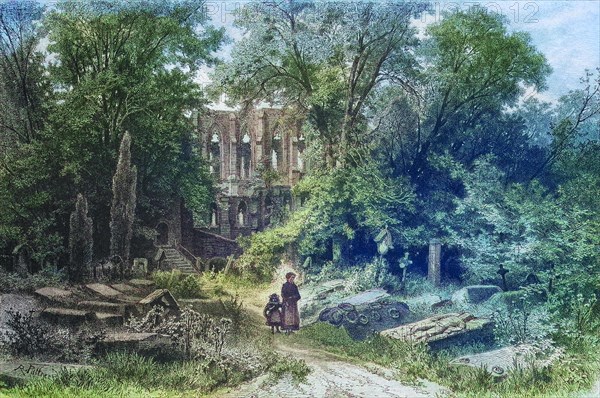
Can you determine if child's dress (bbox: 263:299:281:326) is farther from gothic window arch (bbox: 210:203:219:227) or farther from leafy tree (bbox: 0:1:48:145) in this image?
leafy tree (bbox: 0:1:48:145)

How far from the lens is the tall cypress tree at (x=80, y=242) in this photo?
585cm

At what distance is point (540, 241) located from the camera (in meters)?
5.84

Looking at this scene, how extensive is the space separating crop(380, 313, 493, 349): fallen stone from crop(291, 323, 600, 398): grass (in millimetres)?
79

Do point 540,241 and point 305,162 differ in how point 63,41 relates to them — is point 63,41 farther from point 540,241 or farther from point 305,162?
point 540,241

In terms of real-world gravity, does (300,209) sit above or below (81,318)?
above

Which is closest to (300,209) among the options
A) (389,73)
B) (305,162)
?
(305,162)

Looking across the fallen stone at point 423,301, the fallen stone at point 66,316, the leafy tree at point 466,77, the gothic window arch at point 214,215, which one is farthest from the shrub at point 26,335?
the leafy tree at point 466,77

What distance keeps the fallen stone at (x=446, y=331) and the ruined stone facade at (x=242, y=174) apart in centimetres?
169

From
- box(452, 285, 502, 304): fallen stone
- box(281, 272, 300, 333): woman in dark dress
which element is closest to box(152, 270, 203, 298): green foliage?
box(281, 272, 300, 333): woman in dark dress

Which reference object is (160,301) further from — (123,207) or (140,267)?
(123,207)

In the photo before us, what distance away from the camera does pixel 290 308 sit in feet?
19.1

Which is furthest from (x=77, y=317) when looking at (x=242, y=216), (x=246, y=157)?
(x=246, y=157)

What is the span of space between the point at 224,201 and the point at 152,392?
1.95 m

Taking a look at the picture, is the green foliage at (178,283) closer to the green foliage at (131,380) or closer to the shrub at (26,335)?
the green foliage at (131,380)
